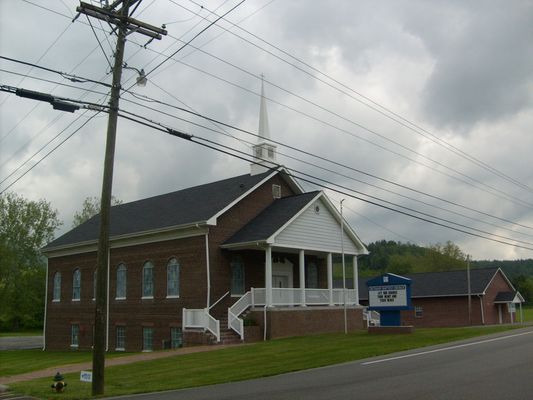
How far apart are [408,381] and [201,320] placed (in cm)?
1567

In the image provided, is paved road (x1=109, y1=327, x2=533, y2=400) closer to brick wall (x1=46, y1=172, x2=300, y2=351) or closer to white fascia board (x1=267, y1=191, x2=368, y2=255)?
white fascia board (x1=267, y1=191, x2=368, y2=255)

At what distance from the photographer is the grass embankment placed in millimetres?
15203

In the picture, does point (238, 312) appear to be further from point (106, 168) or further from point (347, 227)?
point (106, 168)

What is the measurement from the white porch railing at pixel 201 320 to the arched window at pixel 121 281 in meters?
7.38

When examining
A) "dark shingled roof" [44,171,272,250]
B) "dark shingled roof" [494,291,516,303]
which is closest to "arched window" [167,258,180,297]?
"dark shingled roof" [44,171,272,250]

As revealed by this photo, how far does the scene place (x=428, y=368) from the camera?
13.8m

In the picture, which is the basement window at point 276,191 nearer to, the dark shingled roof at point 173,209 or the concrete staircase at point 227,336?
the dark shingled roof at point 173,209

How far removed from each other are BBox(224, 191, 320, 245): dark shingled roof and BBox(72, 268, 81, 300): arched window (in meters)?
13.5

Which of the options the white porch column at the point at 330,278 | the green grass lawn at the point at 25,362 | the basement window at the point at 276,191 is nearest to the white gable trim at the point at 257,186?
the basement window at the point at 276,191

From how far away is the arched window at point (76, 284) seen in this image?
123ft

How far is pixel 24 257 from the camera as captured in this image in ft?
231

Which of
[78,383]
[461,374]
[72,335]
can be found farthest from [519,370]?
[72,335]

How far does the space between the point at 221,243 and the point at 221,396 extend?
55.5 ft

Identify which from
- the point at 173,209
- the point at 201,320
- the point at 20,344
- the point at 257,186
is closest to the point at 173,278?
the point at 201,320
